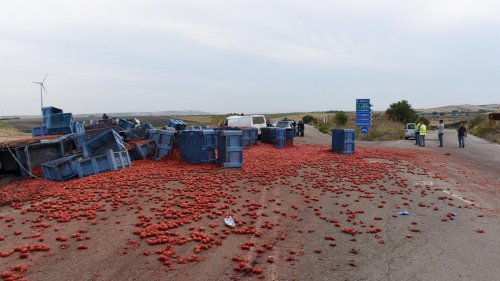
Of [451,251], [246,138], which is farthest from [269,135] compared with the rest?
[451,251]

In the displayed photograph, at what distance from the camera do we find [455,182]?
13.6m

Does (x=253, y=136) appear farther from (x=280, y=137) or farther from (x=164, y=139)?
(x=164, y=139)

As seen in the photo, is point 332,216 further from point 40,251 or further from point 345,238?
point 40,251

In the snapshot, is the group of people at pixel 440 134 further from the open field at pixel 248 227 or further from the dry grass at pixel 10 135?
the dry grass at pixel 10 135

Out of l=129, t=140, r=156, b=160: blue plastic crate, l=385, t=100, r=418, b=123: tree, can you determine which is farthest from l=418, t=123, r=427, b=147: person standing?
l=385, t=100, r=418, b=123: tree

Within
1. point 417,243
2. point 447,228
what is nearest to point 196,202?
point 417,243

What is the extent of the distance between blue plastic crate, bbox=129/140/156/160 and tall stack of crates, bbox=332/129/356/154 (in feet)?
33.3

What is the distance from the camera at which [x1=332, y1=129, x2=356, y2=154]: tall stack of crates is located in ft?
70.4

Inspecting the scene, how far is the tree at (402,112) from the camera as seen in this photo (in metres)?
68.1

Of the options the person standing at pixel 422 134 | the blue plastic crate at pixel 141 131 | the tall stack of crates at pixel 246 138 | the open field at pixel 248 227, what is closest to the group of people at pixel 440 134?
the person standing at pixel 422 134

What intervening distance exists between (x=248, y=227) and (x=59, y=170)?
313 inches

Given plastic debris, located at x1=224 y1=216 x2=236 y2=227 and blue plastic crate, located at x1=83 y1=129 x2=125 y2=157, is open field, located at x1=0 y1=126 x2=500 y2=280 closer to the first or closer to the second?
plastic debris, located at x1=224 y1=216 x2=236 y2=227

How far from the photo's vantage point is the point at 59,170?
511 inches

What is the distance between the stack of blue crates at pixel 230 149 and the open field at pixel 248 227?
3.55 feet
